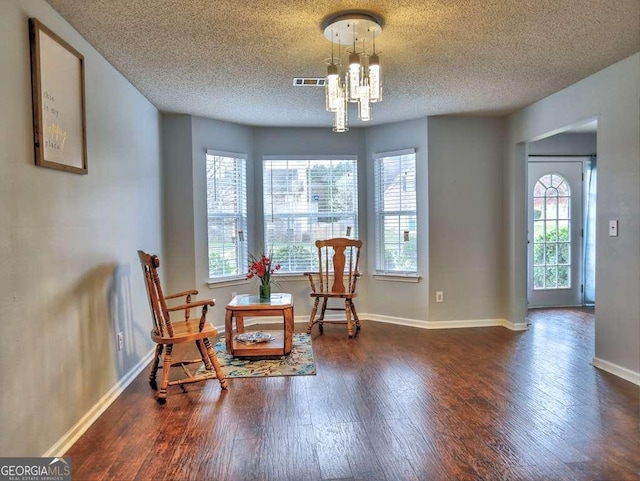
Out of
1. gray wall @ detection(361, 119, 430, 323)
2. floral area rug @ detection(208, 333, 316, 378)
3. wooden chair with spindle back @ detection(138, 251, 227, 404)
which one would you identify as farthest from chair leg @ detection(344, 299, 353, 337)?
wooden chair with spindle back @ detection(138, 251, 227, 404)

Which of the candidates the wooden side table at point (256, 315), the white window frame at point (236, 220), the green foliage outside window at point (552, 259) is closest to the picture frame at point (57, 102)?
the wooden side table at point (256, 315)

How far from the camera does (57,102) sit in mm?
2266

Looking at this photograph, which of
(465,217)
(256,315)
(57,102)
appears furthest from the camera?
(465,217)

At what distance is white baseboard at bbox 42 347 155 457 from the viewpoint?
217 cm

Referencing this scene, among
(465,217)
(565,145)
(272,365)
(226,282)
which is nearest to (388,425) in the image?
(272,365)

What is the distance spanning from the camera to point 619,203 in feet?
10.5

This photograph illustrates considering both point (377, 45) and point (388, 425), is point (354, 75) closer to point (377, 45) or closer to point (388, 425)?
point (377, 45)

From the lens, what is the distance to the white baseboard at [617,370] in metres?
3.03

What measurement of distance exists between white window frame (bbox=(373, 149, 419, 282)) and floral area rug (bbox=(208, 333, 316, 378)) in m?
1.56

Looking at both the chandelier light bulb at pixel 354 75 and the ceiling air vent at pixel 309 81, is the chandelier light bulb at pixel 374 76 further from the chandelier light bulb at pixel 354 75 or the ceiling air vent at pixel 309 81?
the ceiling air vent at pixel 309 81

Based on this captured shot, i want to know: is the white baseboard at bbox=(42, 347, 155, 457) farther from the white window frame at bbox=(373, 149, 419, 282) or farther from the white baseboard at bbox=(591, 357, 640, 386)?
the white baseboard at bbox=(591, 357, 640, 386)

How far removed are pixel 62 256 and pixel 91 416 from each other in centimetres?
100

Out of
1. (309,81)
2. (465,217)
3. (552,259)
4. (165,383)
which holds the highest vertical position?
(309,81)

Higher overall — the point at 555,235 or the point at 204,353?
the point at 555,235
